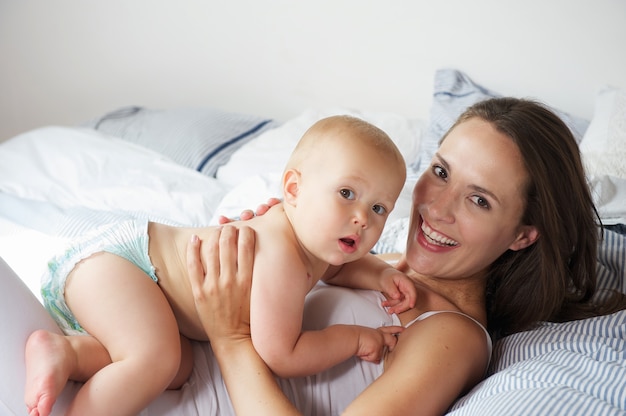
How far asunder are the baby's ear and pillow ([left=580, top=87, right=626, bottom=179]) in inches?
46.3

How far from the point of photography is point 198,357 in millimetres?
1373

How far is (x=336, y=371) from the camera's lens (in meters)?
1.36

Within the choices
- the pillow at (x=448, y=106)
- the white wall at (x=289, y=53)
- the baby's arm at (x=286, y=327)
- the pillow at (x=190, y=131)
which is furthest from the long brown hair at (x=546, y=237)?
the pillow at (x=190, y=131)

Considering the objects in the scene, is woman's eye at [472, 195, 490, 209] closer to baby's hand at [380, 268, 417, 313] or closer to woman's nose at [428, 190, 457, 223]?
woman's nose at [428, 190, 457, 223]

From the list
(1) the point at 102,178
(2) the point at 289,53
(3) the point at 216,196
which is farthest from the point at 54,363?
(2) the point at 289,53

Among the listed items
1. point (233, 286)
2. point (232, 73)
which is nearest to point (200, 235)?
point (233, 286)

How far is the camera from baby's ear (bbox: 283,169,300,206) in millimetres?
1294

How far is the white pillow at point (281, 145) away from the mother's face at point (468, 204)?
104cm

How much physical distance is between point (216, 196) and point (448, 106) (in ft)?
3.11

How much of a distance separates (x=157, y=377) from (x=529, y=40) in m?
2.02

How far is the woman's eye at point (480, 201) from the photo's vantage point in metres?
1.44

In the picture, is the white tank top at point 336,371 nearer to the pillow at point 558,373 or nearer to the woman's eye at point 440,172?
the pillow at point 558,373

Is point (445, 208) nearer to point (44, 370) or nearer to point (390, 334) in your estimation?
point (390, 334)

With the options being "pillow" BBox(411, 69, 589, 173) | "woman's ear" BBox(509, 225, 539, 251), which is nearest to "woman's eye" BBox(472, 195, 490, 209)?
"woman's ear" BBox(509, 225, 539, 251)
